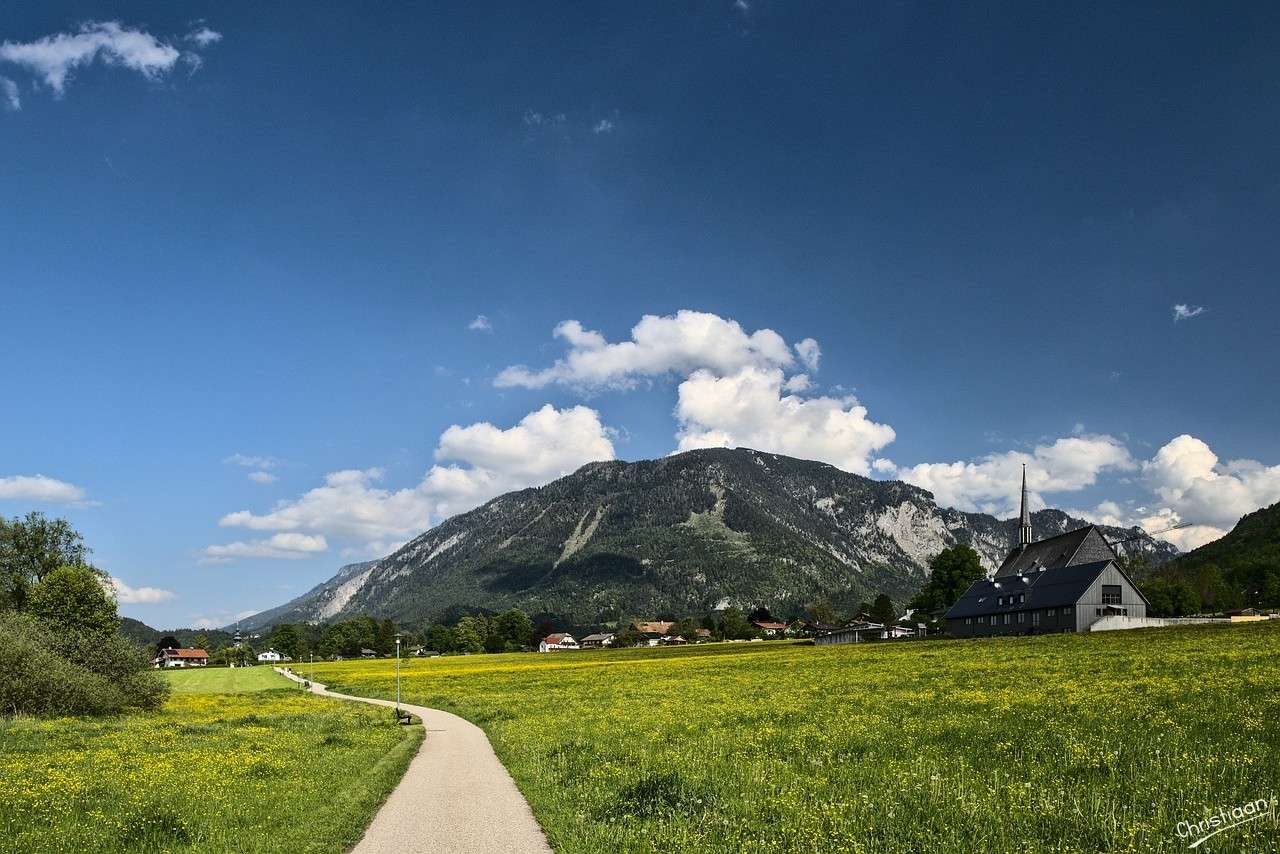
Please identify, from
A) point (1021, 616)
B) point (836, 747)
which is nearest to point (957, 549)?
point (1021, 616)

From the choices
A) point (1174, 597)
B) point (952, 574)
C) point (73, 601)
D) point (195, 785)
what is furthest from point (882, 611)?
point (195, 785)

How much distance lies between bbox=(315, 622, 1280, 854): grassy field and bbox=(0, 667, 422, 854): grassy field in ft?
13.9

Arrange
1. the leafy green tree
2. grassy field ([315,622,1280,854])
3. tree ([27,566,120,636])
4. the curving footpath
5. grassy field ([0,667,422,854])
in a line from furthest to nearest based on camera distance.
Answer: the leafy green tree → tree ([27,566,120,636]) → grassy field ([0,667,422,854]) → the curving footpath → grassy field ([315,622,1280,854])

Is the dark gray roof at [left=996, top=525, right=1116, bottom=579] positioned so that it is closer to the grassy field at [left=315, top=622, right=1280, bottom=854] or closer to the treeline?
the grassy field at [left=315, top=622, right=1280, bottom=854]

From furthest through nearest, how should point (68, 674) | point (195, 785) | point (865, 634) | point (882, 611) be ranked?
1. point (882, 611)
2. point (865, 634)
3. point (68, 674)
4. point (195, 785)

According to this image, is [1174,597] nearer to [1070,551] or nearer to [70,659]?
[1070,551]

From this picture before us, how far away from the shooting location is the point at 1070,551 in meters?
116

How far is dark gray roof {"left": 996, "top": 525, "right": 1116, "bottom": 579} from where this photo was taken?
379ft

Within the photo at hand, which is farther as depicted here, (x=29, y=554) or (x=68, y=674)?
(x=29, y=554)

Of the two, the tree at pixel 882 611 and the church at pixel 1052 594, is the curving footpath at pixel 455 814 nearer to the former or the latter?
the church at pixel 1052 594

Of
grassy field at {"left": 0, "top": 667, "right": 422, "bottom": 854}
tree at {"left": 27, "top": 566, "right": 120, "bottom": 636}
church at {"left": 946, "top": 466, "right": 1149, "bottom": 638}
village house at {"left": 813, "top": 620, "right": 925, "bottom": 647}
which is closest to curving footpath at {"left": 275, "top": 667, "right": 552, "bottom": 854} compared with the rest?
grassy field at {"left": 0, "top": 667, "right": 422, "bottom": 854}

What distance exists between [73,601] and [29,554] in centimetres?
2878

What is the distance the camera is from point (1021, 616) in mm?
100875

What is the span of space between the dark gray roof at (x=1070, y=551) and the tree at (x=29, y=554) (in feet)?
407
